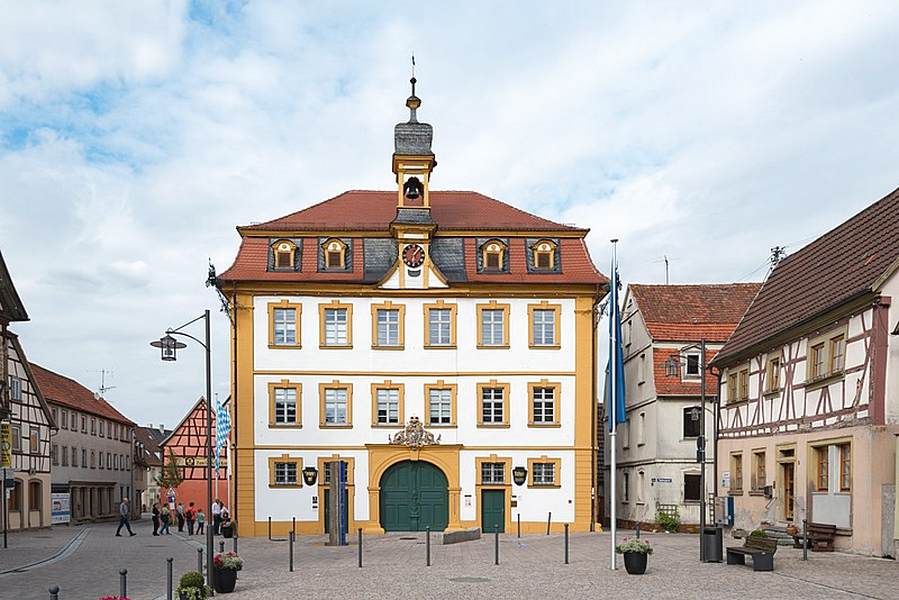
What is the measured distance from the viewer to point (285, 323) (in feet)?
141

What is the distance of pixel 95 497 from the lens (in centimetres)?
7281

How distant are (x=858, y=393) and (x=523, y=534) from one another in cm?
1766

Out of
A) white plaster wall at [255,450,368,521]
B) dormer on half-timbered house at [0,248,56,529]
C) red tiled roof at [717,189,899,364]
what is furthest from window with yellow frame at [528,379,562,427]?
dormer on half-timbered house at [0,248,56,529]

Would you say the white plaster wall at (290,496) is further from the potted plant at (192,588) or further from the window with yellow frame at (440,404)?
the potted plant at (192,588)

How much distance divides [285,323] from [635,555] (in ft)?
76.5

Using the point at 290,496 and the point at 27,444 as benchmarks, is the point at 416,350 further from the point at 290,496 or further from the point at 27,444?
the point at 27,444

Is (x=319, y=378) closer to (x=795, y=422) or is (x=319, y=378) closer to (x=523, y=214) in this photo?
(x=523, y=214)

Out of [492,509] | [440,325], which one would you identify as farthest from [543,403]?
[440,325]

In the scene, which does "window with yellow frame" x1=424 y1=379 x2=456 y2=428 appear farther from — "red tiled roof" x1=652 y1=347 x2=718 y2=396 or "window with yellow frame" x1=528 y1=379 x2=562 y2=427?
"red tiled roof" x1=652 y1=347 x2=718 y2=396

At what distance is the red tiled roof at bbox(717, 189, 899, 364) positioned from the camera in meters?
26.9

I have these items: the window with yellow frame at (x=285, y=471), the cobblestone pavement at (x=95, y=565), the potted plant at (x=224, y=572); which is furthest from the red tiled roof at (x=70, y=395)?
the potted plant at (x=224, y=572)

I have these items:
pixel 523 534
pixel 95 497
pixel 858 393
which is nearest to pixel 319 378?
pixel 523 534

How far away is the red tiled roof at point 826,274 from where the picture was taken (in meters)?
26.9

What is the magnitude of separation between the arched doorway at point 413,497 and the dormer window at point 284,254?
8.96 meters
